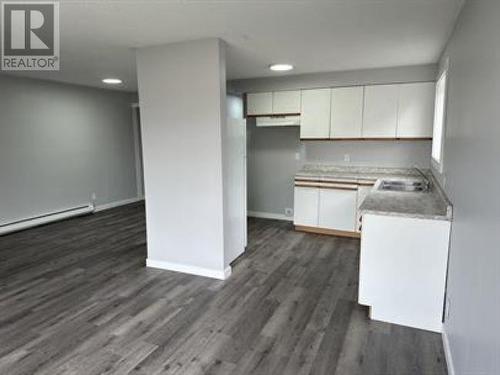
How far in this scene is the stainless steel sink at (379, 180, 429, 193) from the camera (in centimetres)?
369

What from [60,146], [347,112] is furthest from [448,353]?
[60,146]

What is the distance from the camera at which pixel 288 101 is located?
16.7 feet

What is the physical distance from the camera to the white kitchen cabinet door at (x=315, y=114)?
4867 millimetres

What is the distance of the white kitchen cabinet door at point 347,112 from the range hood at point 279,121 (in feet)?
1.88

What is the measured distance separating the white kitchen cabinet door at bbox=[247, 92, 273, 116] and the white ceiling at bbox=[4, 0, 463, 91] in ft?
3.40

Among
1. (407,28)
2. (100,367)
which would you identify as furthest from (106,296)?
(407,28)

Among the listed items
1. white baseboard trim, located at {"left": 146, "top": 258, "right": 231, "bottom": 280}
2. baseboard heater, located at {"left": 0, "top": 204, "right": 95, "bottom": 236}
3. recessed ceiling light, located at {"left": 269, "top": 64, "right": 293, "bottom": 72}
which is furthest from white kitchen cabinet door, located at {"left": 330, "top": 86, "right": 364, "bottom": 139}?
baseboard heater, located at {"left": 0, "top": 204, "right": 95, "bottom": 236}

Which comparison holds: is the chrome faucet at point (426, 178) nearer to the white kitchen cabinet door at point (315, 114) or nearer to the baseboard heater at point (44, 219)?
the white kitchen cabinet door at point (315, 114)

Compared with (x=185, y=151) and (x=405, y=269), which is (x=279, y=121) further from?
(x=405, y=269)

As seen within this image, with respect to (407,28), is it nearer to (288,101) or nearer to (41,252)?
(288,101)

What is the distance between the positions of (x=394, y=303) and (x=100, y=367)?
218cm

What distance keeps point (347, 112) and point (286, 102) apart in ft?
3.06

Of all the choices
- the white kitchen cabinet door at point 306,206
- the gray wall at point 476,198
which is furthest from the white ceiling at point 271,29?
the white kitchen cabinet door at point 306,206

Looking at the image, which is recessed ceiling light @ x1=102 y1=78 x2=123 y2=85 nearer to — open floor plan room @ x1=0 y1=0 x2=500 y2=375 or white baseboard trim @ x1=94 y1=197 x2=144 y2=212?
open floor plan room @ x1=0 y1=0 x2=500 y2=375
